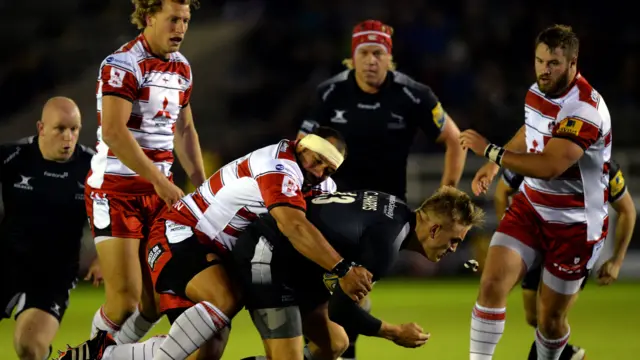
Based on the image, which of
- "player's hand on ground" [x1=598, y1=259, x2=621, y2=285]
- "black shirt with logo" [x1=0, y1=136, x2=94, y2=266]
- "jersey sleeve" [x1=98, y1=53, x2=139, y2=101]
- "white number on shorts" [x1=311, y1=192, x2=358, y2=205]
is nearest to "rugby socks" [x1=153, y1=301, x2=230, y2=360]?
"white number on shorts" [x1=311, y1=192, x2=358, y2=205]

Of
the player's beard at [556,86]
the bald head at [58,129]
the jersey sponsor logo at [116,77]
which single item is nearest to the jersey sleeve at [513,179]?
the player's beard at [556,86]

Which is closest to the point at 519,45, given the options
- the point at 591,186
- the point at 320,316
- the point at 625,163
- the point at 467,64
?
the point at 467,64

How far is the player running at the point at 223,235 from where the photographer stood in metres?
5.41

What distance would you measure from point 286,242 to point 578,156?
1.85 meters

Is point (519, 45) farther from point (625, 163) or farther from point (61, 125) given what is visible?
point (61, 125)

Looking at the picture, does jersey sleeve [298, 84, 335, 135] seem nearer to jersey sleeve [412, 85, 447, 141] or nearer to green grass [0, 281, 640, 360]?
jersey sleeve [412, 85, 447, 141]

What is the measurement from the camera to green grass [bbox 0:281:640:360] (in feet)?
26.9

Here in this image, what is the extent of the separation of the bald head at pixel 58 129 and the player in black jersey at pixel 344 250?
1.93 m

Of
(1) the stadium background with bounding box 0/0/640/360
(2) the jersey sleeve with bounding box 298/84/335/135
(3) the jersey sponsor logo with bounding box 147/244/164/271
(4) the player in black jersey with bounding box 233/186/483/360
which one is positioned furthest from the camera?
(1) the stadium background with bounding box 0/0/640/360

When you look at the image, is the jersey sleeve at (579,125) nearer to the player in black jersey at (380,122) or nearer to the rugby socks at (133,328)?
the player in black jersey at (380,122)

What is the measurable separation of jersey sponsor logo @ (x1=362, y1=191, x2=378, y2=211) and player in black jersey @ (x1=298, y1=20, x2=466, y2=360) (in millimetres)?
2303

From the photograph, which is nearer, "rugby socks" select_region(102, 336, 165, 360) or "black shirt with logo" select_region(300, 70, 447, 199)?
"rugby socks" select_region(102, 336, 165, 360)

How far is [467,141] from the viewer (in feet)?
20.9

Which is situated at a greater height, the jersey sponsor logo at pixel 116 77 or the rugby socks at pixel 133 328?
the jersey sponsor logo at pixel 116 77
